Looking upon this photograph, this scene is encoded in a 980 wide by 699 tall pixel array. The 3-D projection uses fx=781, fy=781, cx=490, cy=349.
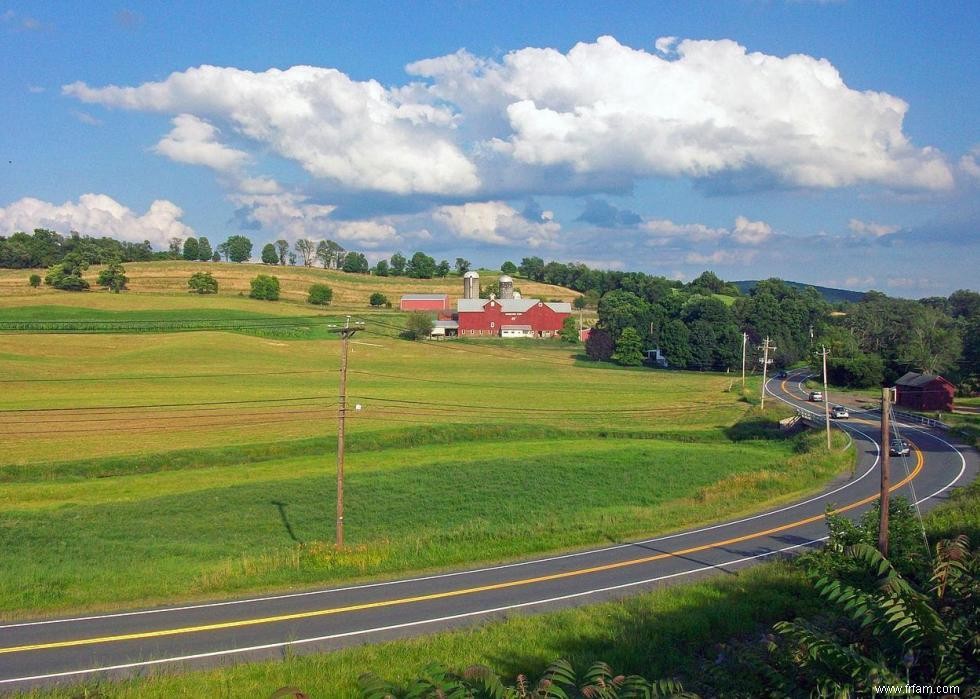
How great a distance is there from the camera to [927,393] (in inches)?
3068

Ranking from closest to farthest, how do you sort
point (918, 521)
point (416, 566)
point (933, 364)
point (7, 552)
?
point (918, 521) < point (416, 566) < point (7, 552) < point (933, 364)

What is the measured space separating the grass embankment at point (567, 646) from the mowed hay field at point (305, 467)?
9.31 m

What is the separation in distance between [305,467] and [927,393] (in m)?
63.5

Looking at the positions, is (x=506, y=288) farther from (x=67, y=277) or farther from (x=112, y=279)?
(x=67, y=277)

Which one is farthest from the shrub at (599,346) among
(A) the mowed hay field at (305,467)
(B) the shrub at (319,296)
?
(B) the shrub at (319,296)

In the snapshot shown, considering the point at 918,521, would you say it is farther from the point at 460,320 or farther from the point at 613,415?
the point at 460,320

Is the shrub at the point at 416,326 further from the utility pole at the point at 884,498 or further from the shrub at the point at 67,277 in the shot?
the utility pole at the point at 884,498

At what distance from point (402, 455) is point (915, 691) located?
148 feet

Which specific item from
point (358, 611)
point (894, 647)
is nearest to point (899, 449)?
point (358, 611)

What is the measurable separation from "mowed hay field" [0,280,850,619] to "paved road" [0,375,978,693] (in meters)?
1.89

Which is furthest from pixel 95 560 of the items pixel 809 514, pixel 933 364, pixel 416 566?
pixel 933 364

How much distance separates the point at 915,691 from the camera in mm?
5812

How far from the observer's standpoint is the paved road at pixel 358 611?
15172 millimetres

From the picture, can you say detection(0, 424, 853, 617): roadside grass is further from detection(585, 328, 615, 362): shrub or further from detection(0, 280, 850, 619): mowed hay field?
detection(585, 328, 615, 362): shrub
